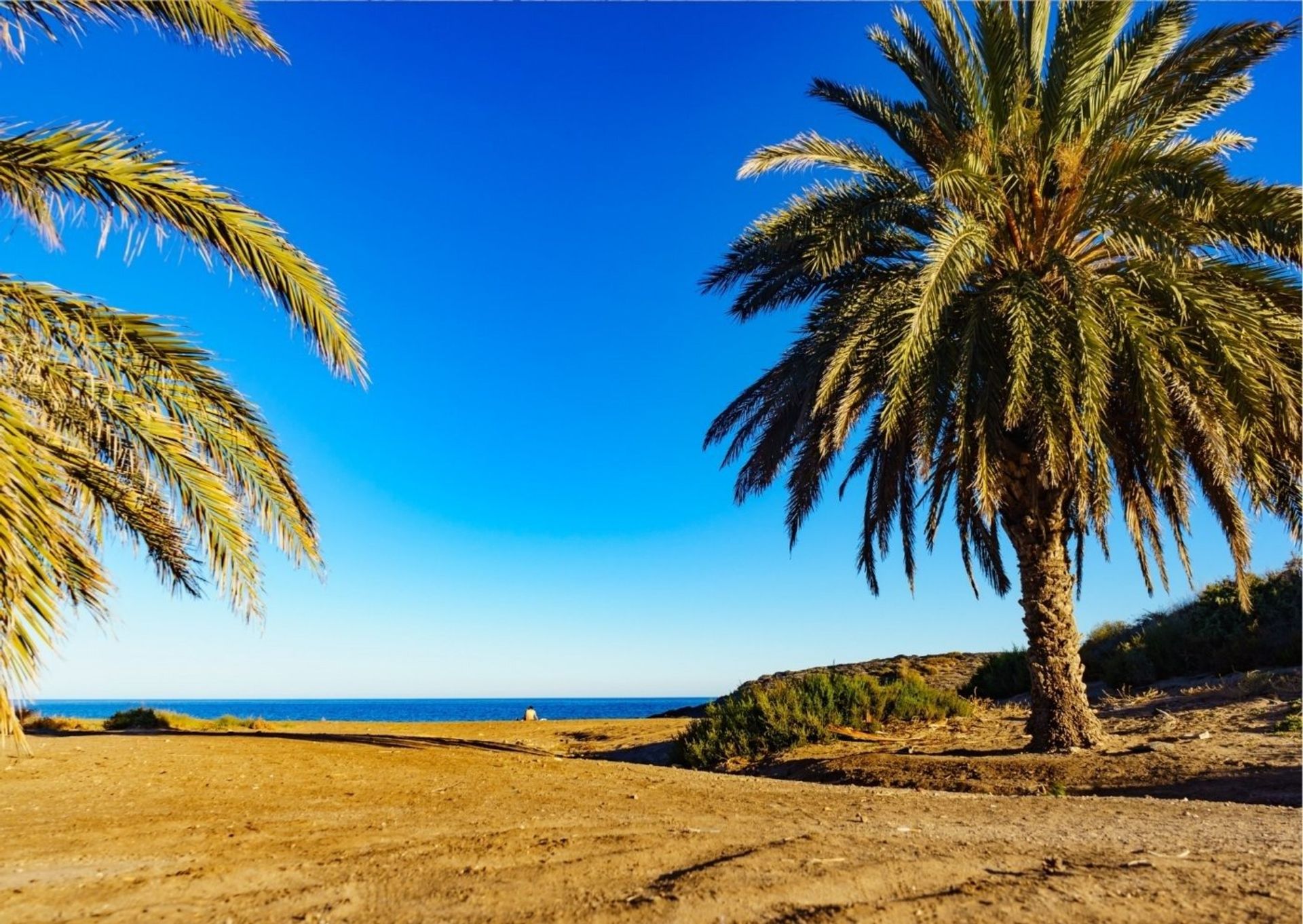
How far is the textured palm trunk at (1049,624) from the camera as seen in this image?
1062 centimetres

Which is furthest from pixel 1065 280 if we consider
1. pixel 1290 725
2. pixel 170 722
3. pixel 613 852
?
pixel 170 722

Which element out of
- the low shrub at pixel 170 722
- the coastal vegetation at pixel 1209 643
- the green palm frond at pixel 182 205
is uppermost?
the green palm frond at pixel 182 205

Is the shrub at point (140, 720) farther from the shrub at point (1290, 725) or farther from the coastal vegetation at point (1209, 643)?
the shrub at point (1290, 725)

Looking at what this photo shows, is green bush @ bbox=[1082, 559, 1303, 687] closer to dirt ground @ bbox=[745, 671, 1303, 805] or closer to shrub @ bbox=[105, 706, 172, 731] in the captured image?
dirt ground @ bbox=[745, 671, 1303, 805]

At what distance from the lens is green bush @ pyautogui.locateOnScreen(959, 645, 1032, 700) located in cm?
1927

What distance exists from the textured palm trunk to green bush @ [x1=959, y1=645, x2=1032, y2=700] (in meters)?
8.73

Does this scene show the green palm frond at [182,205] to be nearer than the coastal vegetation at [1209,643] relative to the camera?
Yes

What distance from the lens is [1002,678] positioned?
19.6 meters

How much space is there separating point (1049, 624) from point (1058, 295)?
4.24m

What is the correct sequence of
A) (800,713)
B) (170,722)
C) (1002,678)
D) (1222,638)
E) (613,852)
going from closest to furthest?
(613,852) < (800,713) < (1222,638) < (1002,678) < (170,722)

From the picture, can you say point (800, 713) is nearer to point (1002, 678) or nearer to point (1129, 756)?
point (1129, 756)

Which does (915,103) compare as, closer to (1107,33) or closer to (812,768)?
(1107,33)

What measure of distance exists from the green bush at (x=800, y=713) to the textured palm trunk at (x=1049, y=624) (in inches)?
143

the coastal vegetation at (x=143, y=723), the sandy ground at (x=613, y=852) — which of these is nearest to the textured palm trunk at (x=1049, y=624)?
the sandy ground at (x=613, y=852)
